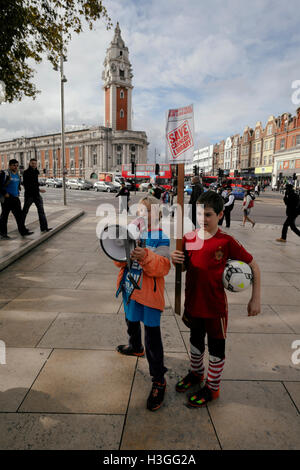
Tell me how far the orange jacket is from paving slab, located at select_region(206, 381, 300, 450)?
0.89 meters

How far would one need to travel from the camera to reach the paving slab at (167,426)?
177cm

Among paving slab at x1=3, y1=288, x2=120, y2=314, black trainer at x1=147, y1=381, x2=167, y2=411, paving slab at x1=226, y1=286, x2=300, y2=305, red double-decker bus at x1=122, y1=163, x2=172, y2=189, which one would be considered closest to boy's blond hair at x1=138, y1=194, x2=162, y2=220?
black trainer at x1=147, y1=381, x2=167, y2=411

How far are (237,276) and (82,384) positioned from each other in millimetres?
1520

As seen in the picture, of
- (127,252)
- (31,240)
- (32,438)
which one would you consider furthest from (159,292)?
(31,240)

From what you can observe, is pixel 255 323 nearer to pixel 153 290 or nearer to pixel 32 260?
pixel 153 290

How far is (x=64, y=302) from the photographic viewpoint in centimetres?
389

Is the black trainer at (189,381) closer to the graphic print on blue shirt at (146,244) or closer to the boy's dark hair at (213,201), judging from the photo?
the graphic print on blue shirt at (146,244)

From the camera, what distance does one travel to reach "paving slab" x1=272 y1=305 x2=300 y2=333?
11.0 feet

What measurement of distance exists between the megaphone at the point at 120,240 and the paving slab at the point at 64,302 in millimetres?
1933

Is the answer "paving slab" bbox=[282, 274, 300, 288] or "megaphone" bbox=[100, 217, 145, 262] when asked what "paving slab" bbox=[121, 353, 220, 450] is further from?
"paving slab" bbox=[282, 274, 300, 288]

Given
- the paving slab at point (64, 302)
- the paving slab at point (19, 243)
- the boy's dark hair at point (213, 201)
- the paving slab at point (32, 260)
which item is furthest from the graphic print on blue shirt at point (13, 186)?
the boy's dark hair at point (213, 201)

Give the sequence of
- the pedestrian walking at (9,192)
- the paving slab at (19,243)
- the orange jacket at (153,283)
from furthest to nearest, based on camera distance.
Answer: the pedestrian walking at (9,192) < the paving slab at (19,243) < the orange jacket at (153,283)

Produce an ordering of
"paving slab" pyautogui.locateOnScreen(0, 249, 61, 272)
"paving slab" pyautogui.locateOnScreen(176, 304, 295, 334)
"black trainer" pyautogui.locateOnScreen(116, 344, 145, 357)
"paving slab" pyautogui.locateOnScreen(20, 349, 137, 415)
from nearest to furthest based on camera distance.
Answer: "paving slab" pyautogui.locateOnScreen(20, 349, 137, 415) < "black trainer" pyautogui.locateOnScreen(116, 344, 145, 357) < "paving slab" pyautogui.locateOnScreen(176, 304, 295, 334) < "paving slab" pyautogui.locateOnScreen(0, 249, 61, 272)

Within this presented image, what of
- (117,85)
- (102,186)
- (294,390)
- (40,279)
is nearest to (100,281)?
(40,279)
